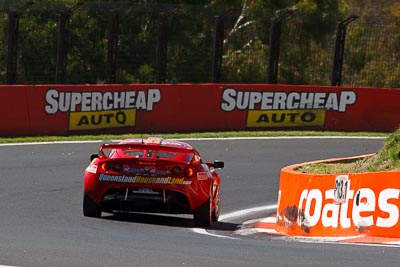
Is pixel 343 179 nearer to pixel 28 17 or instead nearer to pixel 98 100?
pixel 98 100

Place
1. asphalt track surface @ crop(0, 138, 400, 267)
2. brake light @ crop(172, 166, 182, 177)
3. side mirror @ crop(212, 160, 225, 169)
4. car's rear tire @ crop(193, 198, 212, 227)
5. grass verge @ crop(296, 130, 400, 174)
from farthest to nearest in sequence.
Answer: side mirror @ crop(212, 160, 225, 169), car's rear tire @ crop(193, 198, 212, 227), brake light @ crop(172, 166, 182, 177), grass verge @ crop(296, 130, 400, 174), asphalt track surface @ crop(0, 138, 400, 267)

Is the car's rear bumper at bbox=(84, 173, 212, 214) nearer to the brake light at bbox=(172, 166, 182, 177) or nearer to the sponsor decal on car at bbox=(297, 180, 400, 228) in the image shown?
the brake light at bbox=(172, 166, 182, 177)

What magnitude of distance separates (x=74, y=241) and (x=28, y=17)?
17.5 m

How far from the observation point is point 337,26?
3061 centimetres

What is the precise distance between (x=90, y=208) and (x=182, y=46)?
15.7m

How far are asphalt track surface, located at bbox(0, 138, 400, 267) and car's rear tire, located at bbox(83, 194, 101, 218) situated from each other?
154 mm

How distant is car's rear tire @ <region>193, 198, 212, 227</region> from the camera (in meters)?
14.9

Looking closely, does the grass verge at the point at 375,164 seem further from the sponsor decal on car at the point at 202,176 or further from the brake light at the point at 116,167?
the brake light at the point at 116,167

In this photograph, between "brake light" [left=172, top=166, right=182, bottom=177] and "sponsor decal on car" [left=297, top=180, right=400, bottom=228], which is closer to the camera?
"sponsor decal on car" [left=297, top=180, right=400, bottom=228]

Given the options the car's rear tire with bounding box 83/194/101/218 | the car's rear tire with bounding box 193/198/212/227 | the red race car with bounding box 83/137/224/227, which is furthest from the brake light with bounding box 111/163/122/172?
the car's rear tire with bounding box 193/198/212/227

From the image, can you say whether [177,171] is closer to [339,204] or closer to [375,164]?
[339,204]

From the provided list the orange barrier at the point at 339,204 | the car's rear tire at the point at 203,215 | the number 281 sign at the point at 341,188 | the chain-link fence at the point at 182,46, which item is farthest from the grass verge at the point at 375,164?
the chain-link fence at the point at 182,46

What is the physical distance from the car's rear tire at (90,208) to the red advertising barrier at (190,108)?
1004cm

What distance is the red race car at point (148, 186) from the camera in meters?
14.7
